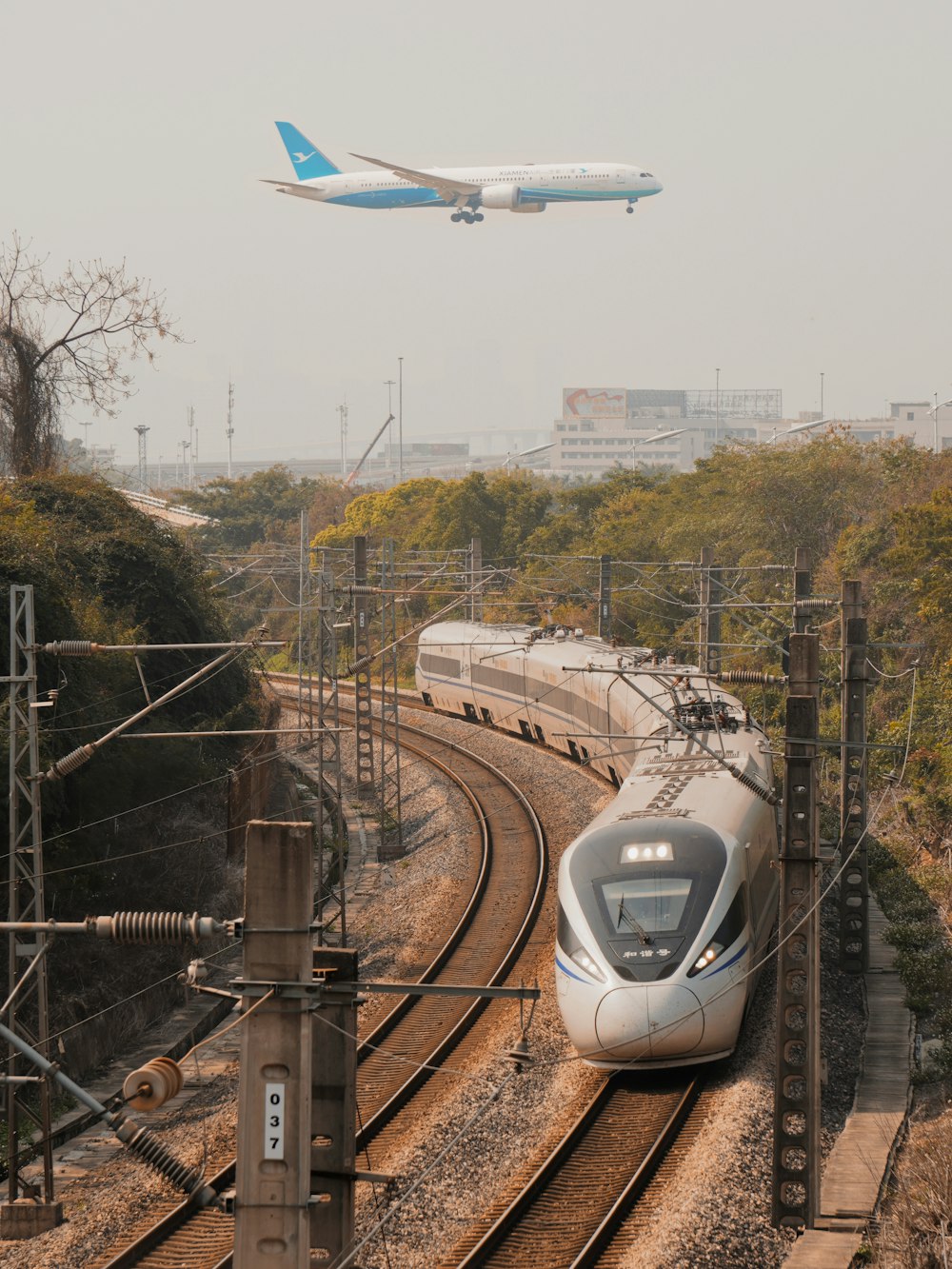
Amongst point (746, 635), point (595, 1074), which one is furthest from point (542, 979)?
point (746, 635)

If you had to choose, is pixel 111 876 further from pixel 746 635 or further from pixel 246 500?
pixel 246 500

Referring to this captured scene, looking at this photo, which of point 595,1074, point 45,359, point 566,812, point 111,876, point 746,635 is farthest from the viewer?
point 746,635

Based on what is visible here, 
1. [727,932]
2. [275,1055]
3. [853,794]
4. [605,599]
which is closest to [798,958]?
[727,932]

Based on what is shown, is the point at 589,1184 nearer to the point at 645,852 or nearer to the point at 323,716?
the point at 645,852

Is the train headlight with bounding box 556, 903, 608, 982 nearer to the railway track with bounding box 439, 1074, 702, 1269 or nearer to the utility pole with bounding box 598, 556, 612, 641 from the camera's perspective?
the railway track with bounding box 439, 1074, 702, 1269

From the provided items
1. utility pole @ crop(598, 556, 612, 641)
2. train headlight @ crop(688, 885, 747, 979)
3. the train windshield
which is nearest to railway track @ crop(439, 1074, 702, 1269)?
train headlight @ crop(688, 885, 747, 979)

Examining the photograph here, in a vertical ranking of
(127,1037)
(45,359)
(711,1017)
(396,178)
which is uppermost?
(396,178)
